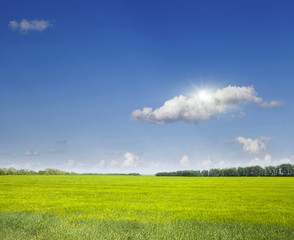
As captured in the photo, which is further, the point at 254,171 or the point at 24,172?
the point at 254,171

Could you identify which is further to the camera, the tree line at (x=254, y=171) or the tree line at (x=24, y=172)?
the tree line at (x=254, y=171)

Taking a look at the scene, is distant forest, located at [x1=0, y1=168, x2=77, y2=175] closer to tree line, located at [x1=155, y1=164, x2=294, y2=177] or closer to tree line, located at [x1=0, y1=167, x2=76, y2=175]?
tree line, located at [x1=0, y1=167, x2=76, y2=175]

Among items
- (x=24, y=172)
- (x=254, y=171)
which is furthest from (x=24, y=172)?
(x=254, y=171)

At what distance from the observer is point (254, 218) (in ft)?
43.3

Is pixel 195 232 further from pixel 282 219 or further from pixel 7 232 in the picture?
pixel 7 232

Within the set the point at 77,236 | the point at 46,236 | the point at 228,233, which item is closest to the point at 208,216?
the point at 228,233

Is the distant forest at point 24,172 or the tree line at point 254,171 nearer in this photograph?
the distant forest at point 24,172

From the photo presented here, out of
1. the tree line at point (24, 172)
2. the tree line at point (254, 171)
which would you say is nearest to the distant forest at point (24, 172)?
the tree line at point (24, 172)

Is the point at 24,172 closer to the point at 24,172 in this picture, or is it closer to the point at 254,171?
the point at 24,172

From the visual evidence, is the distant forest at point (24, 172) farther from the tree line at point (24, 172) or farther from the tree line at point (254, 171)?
the tree line at point (254, 171)

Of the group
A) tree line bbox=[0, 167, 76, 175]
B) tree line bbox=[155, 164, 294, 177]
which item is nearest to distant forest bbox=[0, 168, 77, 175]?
tree line bbox=[0, 167, 76, 175]

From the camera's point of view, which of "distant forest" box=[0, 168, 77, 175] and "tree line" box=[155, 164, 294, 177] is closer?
"distant forest" box=[0, 168, 77, 175]

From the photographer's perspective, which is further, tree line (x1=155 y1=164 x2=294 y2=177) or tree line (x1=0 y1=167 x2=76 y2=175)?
tree line (x1=155 y1=164 x2=294 y2=177)

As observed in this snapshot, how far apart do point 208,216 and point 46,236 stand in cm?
861
